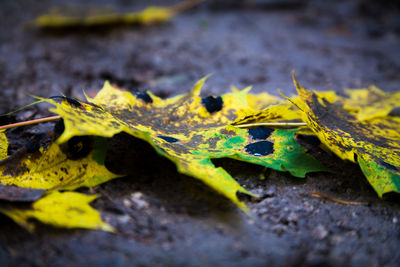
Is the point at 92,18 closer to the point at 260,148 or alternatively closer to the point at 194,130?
the point at 194,130

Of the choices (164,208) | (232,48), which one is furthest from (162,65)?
(164,208)

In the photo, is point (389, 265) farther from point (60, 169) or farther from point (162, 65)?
point (162, 65)

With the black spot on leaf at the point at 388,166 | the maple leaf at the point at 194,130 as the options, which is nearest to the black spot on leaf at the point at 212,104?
the maple leaf at the point at 194,130

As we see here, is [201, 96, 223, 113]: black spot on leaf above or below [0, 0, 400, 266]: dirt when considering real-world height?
above

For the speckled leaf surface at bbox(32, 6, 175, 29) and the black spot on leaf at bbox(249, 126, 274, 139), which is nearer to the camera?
the black spot on leaf at bbox(249, 126, 274, 139)

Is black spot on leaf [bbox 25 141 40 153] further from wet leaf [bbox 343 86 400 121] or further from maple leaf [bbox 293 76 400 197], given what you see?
wet leaf [bbox 343 86 400 121]

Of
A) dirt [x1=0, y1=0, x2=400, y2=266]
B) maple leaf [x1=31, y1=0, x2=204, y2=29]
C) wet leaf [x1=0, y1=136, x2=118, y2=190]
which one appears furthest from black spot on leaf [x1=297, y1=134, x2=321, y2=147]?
maple leaf [x1=31, y1=0, x2=204, y2=29]

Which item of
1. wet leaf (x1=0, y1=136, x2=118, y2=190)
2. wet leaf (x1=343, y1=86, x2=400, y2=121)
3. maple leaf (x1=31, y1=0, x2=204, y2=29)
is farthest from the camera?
maple leaf (x1=31, y1=0, x2=204, y2=29)

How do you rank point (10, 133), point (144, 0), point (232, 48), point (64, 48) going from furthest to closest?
point (144, 0)
point (232, 48)
point (64, 48)
point (10, 133)
